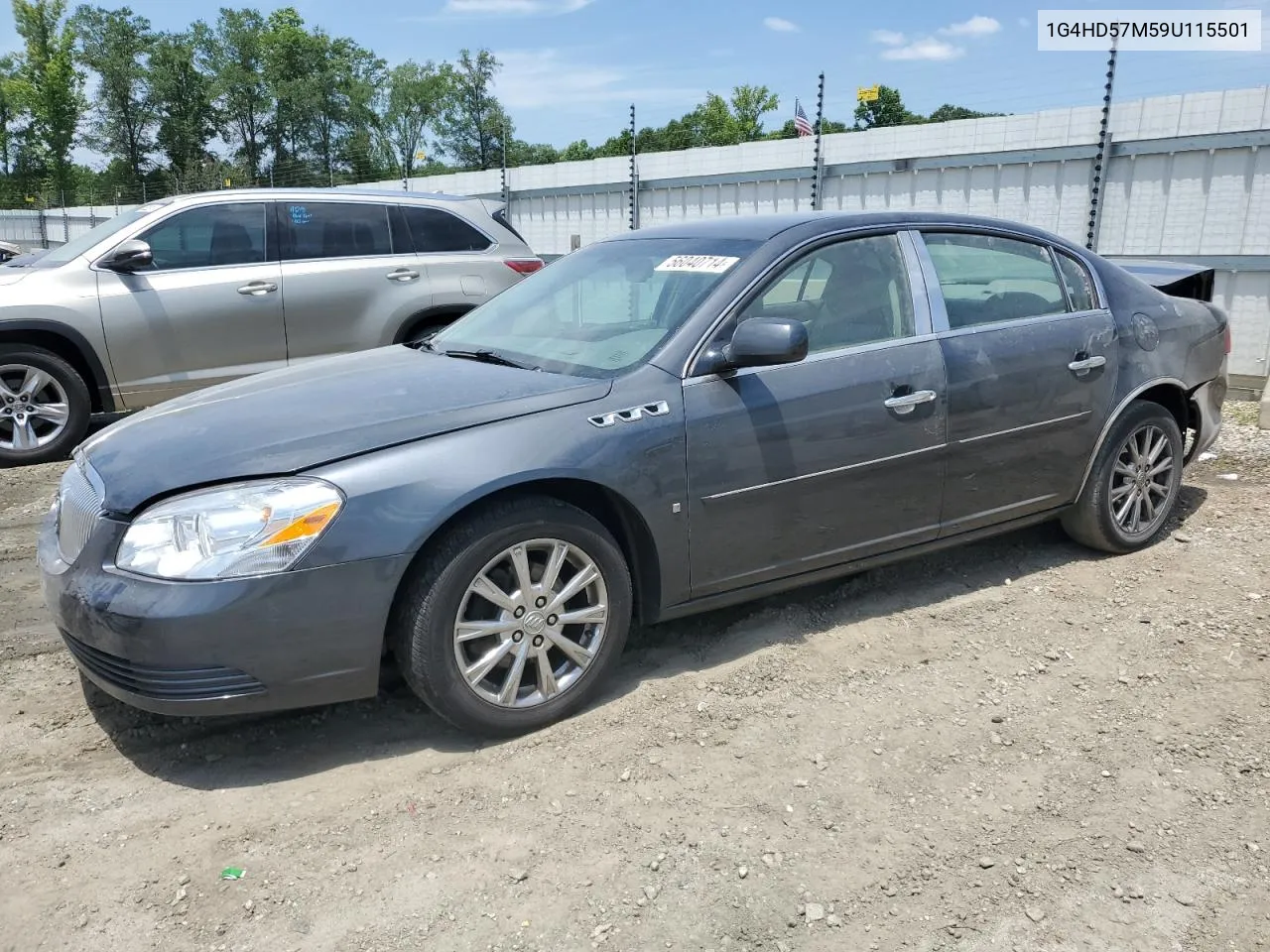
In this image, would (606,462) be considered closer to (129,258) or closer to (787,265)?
(787,265)

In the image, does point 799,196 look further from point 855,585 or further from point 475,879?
point 475,879

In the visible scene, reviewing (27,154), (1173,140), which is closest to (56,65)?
(27,154)

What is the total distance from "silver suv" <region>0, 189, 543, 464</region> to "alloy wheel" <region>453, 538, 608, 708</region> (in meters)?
4.80

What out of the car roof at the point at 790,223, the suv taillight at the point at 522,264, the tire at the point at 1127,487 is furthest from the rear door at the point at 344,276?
the tire at the point at 1127,487

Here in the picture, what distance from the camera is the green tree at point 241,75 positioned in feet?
240

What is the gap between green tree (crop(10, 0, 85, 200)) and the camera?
57062 mm

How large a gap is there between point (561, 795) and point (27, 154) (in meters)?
75.1

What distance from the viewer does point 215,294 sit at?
700 cm

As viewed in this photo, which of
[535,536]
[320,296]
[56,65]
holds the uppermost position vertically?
[56,65]

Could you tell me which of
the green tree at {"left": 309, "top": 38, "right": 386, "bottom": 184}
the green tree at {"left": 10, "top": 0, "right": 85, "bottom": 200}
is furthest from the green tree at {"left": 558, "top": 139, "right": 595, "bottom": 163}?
the green tree at {"left": 10, "top": 0, "right": 85, "bottom": 200}

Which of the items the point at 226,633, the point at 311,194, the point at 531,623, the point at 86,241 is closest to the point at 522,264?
the point at 311,194

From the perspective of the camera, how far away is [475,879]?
252cm

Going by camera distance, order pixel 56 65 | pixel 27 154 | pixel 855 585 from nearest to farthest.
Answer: pixel 855 585 → pixel 56 65 → pixel 27 154

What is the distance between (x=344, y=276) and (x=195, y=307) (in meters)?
1.06
